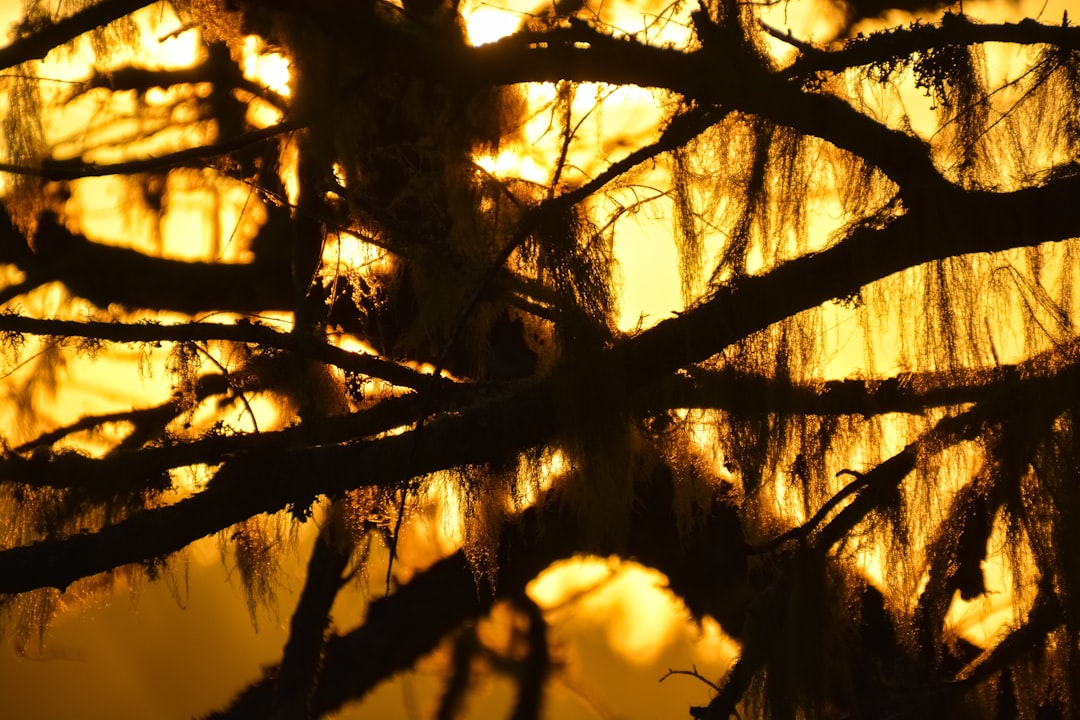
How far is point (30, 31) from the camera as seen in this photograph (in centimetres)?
150

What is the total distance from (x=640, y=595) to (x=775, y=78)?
1536mm

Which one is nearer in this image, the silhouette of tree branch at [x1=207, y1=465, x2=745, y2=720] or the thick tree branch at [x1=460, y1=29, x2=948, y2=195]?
the thick tree branch at [x1=460, y1=29, x2=948, y2=195]

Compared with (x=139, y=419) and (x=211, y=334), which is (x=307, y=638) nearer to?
(x=139, y=419)

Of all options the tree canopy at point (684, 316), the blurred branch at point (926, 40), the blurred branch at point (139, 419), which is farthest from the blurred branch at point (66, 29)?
the blurred branch at point (926, 40)

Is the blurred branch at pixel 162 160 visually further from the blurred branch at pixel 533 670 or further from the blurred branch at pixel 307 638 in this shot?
the blurred branch at pixel 533 670

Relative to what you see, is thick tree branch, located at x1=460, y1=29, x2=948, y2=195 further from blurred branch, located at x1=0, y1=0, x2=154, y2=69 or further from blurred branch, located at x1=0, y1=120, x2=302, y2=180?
blurred branch, located at x1=0, y1=0, x2=154, y2=69

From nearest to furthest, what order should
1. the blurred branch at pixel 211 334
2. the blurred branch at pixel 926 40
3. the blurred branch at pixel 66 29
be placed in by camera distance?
1. the blurred branch at pixel 926 40
2. the blurred branch at pixel 66 29
3. the blurred branch at pixel 211 334

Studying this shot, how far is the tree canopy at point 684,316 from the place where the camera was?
1294 mm

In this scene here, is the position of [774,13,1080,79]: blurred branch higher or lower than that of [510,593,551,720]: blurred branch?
higher

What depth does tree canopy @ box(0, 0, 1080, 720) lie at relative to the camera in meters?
1.29

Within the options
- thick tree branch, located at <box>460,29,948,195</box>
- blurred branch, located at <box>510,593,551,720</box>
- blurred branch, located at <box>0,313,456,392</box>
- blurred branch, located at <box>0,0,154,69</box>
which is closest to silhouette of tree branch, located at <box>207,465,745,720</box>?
blurred branch, located at <box>510,593,551,720</box>

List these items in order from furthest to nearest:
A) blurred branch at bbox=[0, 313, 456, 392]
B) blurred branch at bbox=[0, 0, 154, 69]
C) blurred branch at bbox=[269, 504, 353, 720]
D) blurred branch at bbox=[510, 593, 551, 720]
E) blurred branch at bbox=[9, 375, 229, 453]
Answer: blurred branch at bbox=[510, 593, 551, 720] → blurred branch at bbox=[269, 504, 353, 720] → blurred branch at bbox=[9, 375, 229, 453] → blurred branch at bbox=[0, 313, 456, 392] → blurred branch at bbox=[0, 0, 154, 69]

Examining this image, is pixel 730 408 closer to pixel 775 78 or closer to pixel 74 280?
pixel 775 78

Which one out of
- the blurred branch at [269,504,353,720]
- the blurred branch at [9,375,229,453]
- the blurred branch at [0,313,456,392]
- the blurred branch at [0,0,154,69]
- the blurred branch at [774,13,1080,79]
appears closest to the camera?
the blurred branch at [774,13,1080,79]
